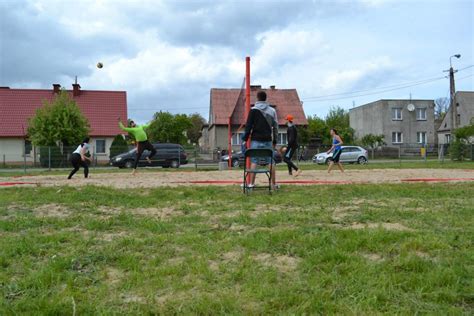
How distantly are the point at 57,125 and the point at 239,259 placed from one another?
32.6 meters

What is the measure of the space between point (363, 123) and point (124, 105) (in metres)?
35.6

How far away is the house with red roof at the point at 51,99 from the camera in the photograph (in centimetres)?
4106

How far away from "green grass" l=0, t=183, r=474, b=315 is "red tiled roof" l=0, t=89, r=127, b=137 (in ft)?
126

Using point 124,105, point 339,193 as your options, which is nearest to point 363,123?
point 124,105

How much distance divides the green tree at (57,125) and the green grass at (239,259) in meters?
28.6

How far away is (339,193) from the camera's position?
7.73 m

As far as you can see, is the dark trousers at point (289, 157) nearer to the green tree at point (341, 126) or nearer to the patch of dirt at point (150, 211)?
the patch of dirt at point (150, 211)

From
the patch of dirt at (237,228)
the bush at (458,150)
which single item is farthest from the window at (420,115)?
the patch of dirt at (237,228)

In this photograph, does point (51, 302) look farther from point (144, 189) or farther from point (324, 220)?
point (144, 189)

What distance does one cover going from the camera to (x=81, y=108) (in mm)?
44125

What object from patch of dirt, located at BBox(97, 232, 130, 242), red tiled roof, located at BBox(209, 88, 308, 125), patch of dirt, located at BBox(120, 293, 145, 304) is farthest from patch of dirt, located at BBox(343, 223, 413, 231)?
red tiled roof, located at BBox(209, 88, 308, 125)

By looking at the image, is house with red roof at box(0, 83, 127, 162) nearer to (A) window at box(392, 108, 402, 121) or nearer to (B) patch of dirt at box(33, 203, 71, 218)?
(B) patch of dirt at box(33, 203, 71, 218)

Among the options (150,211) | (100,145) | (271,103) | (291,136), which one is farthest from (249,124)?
(271,103)

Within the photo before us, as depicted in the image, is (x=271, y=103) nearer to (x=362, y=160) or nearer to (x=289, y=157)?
(x=362, y=160)
